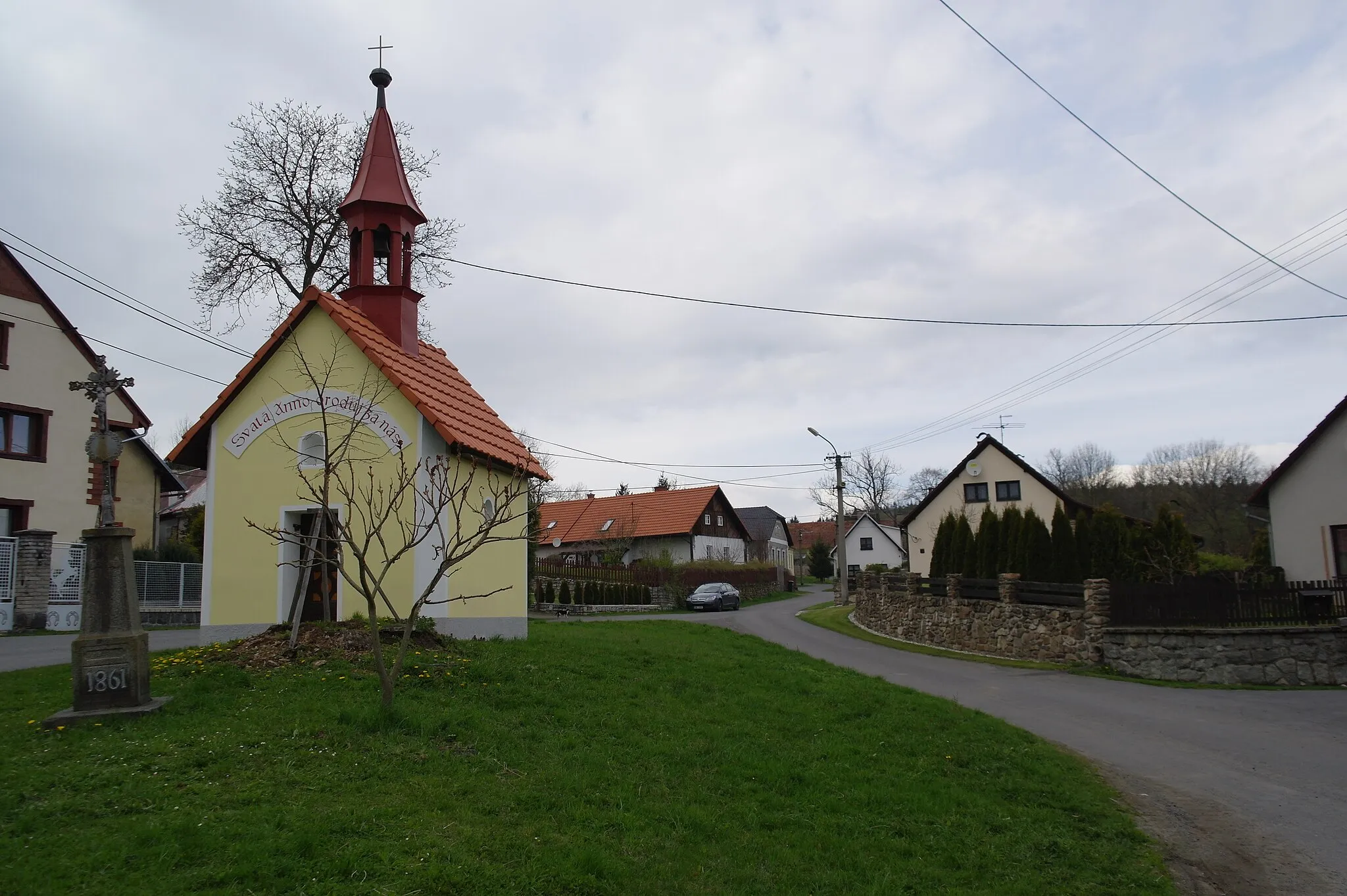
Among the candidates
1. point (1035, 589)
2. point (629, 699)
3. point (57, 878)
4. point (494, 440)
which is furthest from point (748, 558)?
point (57, 878)

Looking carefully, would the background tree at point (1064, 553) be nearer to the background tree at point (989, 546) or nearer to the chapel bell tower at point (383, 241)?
the background tree at point (989, 546)

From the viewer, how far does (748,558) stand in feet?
206

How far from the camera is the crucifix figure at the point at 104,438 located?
9.28m

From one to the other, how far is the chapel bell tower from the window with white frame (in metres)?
2.68

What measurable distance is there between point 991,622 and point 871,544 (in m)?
47.8

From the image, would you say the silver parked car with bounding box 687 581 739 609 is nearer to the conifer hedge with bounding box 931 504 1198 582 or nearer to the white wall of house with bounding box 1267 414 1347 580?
the conifer hedge with bounding box 931 504 1198 582

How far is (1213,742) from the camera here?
11.3 metres

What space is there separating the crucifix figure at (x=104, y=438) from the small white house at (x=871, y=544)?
59.7 meters

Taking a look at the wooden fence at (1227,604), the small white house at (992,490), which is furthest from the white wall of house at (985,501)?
the wooden fence at (1227,604)

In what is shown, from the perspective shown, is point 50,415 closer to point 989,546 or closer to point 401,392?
point 401,392

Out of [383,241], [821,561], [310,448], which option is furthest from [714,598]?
[821,561]

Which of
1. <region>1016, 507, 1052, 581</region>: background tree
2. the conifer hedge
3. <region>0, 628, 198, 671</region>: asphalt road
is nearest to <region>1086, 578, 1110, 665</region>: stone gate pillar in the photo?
the conifer hedge

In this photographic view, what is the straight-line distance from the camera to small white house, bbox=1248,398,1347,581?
23.3 m

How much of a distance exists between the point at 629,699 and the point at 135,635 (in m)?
4.95
